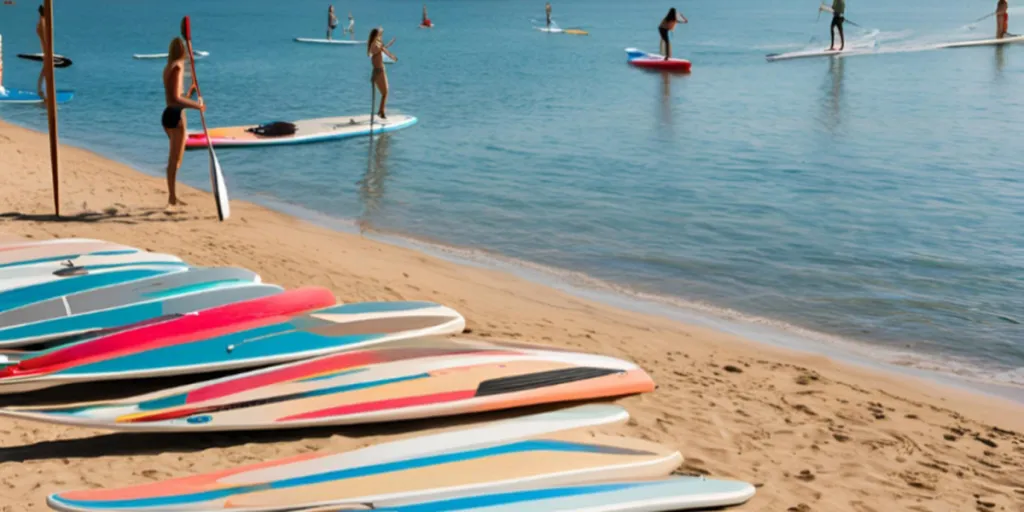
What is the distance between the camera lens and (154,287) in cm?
621

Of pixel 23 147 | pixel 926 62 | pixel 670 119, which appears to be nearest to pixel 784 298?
pixel 23 147

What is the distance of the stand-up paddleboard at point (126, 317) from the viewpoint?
5.45m

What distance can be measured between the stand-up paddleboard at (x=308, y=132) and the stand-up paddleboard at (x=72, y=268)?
7.61 meters

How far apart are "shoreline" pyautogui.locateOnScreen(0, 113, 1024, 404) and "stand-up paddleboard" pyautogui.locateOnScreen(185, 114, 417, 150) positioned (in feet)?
15.3

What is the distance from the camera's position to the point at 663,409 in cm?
517

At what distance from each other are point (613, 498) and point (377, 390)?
151 cm

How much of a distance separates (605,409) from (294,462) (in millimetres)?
1725

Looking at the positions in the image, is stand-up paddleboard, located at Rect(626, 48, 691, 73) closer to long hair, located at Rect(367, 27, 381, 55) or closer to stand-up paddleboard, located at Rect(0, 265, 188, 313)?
long hair, located at Rect(367, 27, 381, 55)

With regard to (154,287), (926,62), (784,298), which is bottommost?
(784,298)

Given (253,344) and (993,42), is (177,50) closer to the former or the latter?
(253,344)

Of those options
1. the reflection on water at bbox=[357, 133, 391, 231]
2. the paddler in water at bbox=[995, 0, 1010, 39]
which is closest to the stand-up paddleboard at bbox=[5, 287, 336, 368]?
the reflection on water at bbox=[357, 133, 391, 231]

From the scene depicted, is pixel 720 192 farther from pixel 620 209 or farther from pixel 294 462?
pixel 294 462

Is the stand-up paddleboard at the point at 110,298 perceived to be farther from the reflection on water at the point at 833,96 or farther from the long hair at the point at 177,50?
the reflection on water at the point at 833,96

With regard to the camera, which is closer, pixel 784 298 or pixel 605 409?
pixel 605 409
